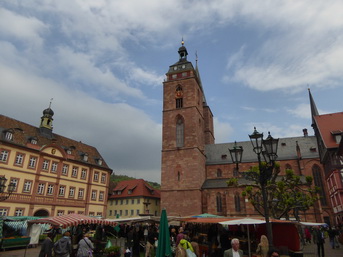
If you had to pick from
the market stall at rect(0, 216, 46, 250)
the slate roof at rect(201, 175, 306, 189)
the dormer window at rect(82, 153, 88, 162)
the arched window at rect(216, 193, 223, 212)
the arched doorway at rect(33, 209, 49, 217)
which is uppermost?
the dormer window at rect(82, 153, 88, 162)

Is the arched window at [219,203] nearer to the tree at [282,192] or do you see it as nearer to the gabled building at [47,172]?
the tree at [282,192]

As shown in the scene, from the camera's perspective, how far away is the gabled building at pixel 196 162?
3397cm

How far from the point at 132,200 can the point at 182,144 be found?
64.9ft

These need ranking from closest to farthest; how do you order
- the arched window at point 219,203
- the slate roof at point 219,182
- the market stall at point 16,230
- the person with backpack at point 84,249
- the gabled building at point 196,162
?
1. the person with backpack at point 84,249
2. the market stall at point 16,230
3. the gabled building at point 196,162
4. the arched window at point 219,203
5. the slate roof at point 219,182

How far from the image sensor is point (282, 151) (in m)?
40.0

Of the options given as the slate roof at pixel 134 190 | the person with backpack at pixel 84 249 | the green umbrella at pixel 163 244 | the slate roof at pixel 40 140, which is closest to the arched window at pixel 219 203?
the slate roof at pixel 40 140

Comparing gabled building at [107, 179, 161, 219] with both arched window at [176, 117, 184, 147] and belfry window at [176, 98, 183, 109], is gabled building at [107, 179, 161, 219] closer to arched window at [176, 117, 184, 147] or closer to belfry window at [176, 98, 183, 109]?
arched window at [176, 117, 184, 147]

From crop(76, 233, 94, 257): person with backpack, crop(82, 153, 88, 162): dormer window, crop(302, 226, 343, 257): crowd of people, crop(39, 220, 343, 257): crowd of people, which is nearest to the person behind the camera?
crop(39, 220, 343, 257): crowd of people

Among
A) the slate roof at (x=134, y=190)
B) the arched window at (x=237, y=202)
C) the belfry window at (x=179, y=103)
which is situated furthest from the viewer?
the slate roof at (x=134, y=190)

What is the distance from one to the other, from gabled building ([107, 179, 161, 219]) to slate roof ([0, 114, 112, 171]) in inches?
455

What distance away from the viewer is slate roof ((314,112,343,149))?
1181 inches

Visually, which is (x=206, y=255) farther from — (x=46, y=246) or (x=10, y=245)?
(x=10, y=245)

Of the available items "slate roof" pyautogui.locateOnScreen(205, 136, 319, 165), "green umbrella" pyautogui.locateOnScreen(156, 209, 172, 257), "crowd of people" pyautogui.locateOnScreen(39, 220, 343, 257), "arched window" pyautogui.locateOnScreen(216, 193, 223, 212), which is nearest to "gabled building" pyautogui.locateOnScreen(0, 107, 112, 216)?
"crowd of people" pyautogui.locateOnScreen(39, 220, 343, 257)

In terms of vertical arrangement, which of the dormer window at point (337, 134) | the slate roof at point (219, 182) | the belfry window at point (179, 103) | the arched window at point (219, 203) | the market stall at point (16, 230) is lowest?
the market stall at point (16, 230)
